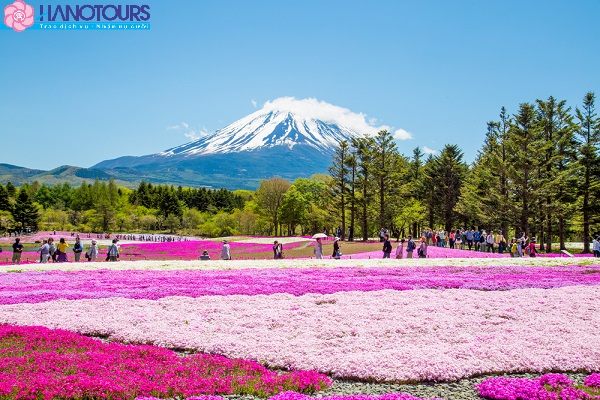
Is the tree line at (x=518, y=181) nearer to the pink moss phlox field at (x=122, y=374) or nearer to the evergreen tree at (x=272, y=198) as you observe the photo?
the evergreen tree at (x=272, y=198)

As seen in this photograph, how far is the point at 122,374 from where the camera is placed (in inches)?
365

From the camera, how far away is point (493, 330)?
43.2ft

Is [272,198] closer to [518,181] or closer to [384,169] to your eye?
[384,169]

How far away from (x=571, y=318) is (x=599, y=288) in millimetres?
6561

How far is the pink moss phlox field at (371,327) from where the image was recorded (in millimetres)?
10398

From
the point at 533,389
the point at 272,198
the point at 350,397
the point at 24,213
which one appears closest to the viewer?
the point at 350,397

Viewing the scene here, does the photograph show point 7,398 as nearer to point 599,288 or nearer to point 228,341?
point 228,341

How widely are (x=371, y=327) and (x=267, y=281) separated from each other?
8.42 meters

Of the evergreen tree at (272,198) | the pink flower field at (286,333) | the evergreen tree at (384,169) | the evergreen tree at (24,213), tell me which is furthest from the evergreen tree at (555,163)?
the evergreen tree at (24,213)

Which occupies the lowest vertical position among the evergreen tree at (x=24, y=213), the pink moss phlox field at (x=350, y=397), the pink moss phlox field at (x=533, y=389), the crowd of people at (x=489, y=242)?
the pink moss phlox field at (x=350, y=397)

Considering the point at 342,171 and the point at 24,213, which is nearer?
the point at 342,171

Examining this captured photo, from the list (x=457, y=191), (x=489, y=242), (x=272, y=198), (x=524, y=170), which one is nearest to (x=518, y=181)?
(x=524, y=170)

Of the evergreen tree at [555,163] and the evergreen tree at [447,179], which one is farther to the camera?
the evergreen tree at [447,179]

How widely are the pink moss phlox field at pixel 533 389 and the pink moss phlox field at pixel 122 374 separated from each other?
2.99m
